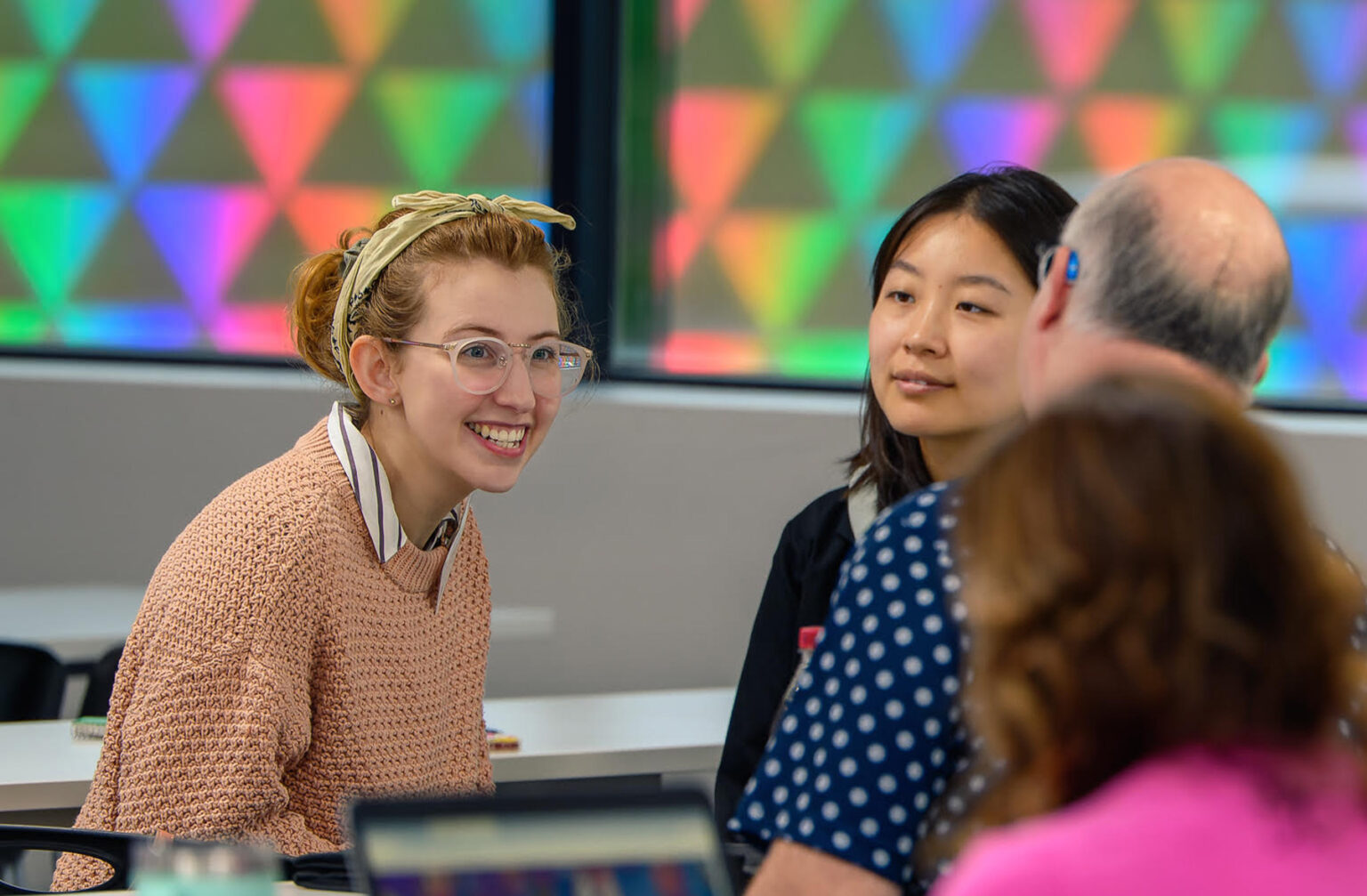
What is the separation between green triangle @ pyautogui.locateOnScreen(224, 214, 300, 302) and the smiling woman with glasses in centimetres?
258

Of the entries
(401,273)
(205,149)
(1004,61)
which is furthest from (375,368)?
(205,149)

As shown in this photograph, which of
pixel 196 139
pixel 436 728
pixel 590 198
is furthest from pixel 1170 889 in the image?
pixel 196 139

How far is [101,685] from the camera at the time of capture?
295cm

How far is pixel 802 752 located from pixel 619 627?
3212 mm

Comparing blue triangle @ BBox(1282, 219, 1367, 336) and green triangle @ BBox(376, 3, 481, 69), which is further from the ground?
green triangle @ BBox(376, 3, 481, 69)

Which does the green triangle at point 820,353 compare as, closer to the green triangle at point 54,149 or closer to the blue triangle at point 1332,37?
the blue triangle at point 1332,37

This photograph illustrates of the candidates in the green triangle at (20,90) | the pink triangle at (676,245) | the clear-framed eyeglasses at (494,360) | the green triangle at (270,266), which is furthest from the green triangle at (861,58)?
the clear-framed eyeglasses at (494,360)

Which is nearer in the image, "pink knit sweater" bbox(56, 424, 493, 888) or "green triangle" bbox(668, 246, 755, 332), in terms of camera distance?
"pink knit sweater" bbox(56, 424, 493, 888)

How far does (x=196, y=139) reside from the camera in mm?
4789

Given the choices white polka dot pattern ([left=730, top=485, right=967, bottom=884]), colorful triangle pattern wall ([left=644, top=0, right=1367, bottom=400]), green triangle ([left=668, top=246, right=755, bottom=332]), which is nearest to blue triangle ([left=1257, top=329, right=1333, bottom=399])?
colorful triangle pattern wall ([left=644, top=0, right=1367, bottom=400])

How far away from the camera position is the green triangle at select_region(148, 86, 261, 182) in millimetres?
4770

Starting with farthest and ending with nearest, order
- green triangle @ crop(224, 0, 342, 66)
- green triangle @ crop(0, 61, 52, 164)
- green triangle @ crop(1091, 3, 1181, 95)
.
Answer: green triangle @ crop(0, 61, 52, 164), green triangle @ crop(224, 0, 342, 66), green triangle @ crop(1091, 3, 1181, 95)

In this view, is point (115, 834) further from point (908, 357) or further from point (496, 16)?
point (496, 16)

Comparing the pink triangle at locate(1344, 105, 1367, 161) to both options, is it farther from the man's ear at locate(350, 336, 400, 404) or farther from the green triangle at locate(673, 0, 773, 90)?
the man's ear at locate(350, 336, 400, 404)
